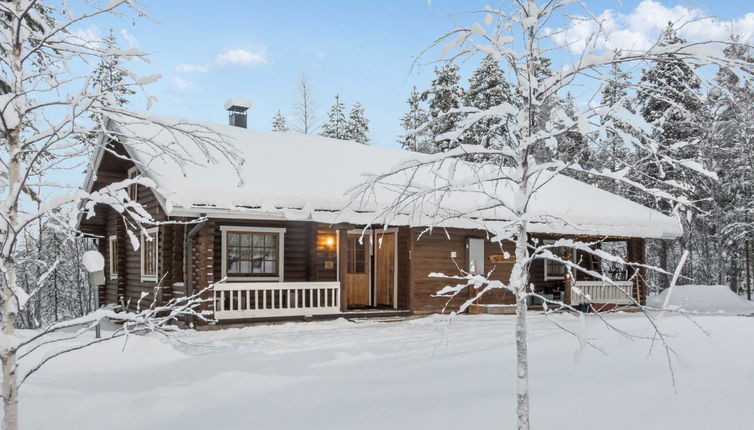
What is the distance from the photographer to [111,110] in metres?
3.93

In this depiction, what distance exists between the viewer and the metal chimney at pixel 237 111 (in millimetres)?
18750

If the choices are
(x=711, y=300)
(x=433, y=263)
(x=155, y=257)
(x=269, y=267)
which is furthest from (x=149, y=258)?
(x=711, y=300)

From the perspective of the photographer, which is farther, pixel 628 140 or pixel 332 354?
pixel 332 354

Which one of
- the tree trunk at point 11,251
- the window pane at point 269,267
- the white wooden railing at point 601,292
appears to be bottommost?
the white wooden railing at point 601,292

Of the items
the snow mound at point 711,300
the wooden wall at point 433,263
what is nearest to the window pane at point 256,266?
the wooden wall at point 433,263

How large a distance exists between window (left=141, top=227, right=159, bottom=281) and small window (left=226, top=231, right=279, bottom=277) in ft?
7.06

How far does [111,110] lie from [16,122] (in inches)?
23.5

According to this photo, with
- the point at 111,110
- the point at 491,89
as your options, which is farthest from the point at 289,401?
the point at 491,89

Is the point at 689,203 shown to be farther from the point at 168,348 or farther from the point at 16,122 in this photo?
the point at 168,348

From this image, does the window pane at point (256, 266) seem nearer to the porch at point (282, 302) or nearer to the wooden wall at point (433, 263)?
the porch at point (282, 302)

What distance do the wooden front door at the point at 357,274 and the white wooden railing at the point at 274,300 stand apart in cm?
179

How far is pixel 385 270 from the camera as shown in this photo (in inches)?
663

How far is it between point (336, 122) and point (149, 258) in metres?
25.8

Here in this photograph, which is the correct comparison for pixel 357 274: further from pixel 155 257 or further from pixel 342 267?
pixel 155 257
